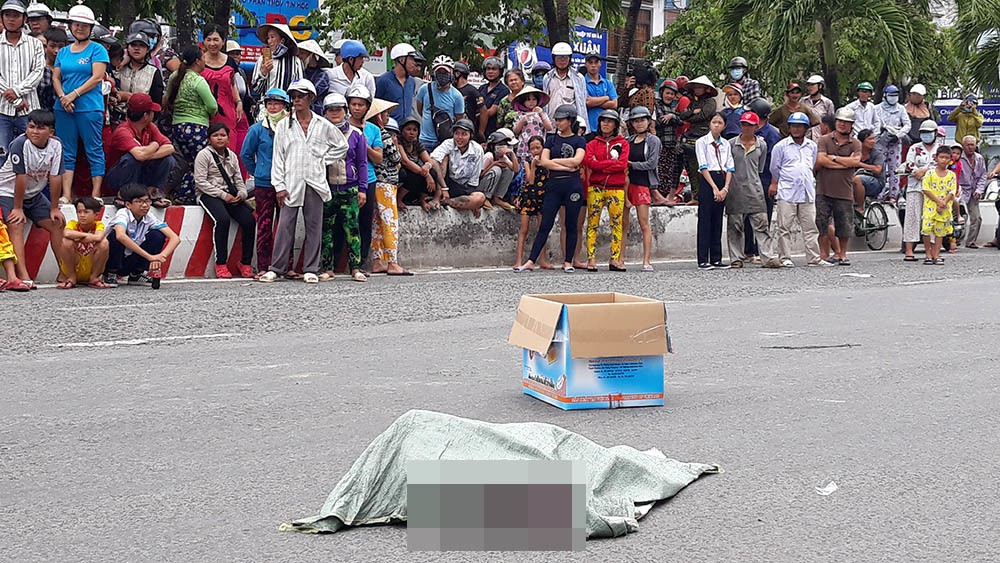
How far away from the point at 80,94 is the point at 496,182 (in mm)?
5267

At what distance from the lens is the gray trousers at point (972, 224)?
2269 centimetres

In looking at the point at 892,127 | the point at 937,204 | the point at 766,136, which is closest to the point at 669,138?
the point at 766,136

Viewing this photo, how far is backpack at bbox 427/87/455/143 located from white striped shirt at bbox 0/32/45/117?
15.6 ft

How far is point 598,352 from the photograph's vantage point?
6.70m

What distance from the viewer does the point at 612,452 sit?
5012mm

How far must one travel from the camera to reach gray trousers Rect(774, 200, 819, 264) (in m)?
17.0

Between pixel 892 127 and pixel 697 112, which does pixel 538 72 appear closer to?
pixel 697 112

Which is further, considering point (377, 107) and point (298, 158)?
point (377, 107)

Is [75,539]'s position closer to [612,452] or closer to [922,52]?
[612,452]

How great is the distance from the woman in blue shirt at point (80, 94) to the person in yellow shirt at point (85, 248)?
2.71 feet

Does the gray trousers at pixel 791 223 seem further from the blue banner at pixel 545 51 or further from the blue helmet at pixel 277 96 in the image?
the blue helmet at pixel 277 96

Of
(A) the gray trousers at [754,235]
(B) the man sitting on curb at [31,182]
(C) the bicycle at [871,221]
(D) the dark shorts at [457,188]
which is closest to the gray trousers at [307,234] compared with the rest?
(B) the man sitting on curb at [31,182]

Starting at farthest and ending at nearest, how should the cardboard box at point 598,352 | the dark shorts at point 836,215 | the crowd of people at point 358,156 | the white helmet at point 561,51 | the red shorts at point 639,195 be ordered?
the dark shorts at point 836,215 → the white helmet at point 561,51 → the red shorts at point 639,195 → the crowd of people at point 358,156 → the cardboard box at point 598,352

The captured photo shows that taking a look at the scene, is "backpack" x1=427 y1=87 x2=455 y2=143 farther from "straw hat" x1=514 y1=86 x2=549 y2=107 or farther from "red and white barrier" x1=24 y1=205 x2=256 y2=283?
"red and white barrier" x1=24 y1=205 x2=256 y2=283
